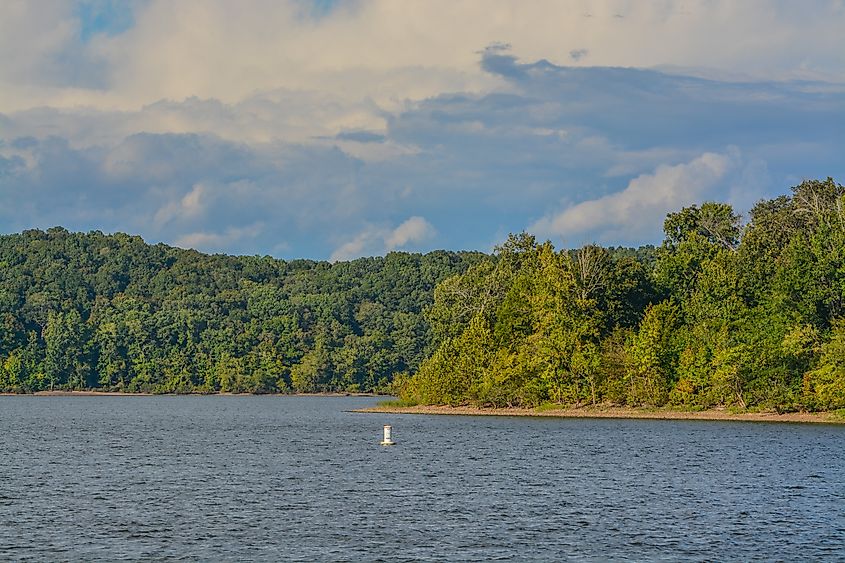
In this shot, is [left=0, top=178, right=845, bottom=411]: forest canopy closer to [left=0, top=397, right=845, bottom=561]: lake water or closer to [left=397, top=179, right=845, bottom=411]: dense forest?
[left=397, top=179, right=845, bottom=411]: dense forest

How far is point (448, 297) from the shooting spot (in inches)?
6289

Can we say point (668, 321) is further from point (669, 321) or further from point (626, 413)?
point (626, 413)

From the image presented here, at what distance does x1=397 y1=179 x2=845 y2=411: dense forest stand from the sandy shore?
4.85 feet

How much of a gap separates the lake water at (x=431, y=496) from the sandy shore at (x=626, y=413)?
41.8 feet

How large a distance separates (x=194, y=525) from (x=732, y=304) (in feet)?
311

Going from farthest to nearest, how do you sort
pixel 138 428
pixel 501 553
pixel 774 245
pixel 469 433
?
pixel 774 245
pixel 138 428
pixel 469 433
pixel 501 553

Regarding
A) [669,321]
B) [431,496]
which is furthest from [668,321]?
[431,496]

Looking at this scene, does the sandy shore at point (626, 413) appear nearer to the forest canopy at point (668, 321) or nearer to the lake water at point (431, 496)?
the forest canopy at point (668, 321)

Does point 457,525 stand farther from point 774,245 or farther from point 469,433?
point 774,245

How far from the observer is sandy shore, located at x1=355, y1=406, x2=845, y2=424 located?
11825 centimetres

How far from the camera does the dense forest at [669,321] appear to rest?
398 feet

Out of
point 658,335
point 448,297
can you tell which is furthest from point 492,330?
point 658,335

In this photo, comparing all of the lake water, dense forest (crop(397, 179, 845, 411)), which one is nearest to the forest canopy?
dense forest (crop(397, 179, 845, 411))

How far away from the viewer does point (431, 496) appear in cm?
5888
